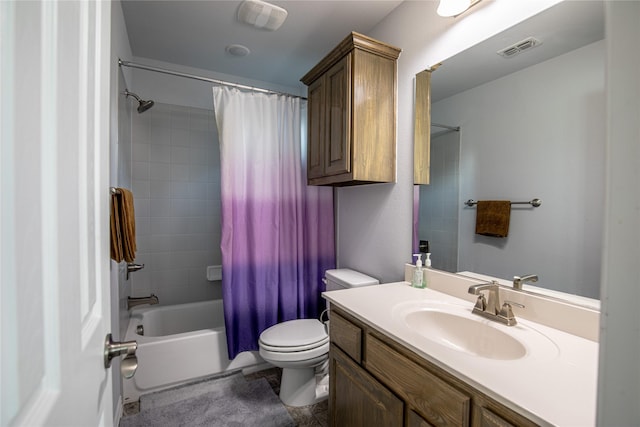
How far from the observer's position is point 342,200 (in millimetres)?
2379

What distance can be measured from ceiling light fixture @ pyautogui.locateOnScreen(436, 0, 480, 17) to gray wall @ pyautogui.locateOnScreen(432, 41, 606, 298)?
1.22ft

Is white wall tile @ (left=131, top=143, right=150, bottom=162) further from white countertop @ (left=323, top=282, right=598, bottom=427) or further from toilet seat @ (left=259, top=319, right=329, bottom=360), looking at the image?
white countertop @ (left=323, top=282, right=598, bottom=427)

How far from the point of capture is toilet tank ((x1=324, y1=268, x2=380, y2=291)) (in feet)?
6.04

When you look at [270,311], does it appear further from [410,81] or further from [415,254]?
[410,81]

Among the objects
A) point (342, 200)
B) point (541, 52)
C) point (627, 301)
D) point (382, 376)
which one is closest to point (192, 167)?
point (342, 200)

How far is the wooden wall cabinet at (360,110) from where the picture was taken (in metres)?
1.66

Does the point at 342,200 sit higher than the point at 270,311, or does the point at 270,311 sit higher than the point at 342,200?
the point at 342,200

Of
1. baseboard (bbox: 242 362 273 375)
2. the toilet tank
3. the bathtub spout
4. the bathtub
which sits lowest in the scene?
baseboard (bbox: 242 362 273 375)

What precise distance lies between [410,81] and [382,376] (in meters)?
1.56

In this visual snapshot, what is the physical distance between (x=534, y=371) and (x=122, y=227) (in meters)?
1.64

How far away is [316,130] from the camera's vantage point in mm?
2039

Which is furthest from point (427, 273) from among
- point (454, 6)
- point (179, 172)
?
point (179, 172)

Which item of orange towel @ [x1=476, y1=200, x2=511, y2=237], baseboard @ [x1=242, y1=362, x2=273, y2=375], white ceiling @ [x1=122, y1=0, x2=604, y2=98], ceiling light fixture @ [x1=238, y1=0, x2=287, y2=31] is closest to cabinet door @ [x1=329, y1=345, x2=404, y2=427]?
orange towel @ [x1=476, y1=200, x2=511, y2=237]

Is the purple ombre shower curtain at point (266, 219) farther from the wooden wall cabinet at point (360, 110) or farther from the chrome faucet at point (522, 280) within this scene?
the chrome faucet at point (522, 280)
